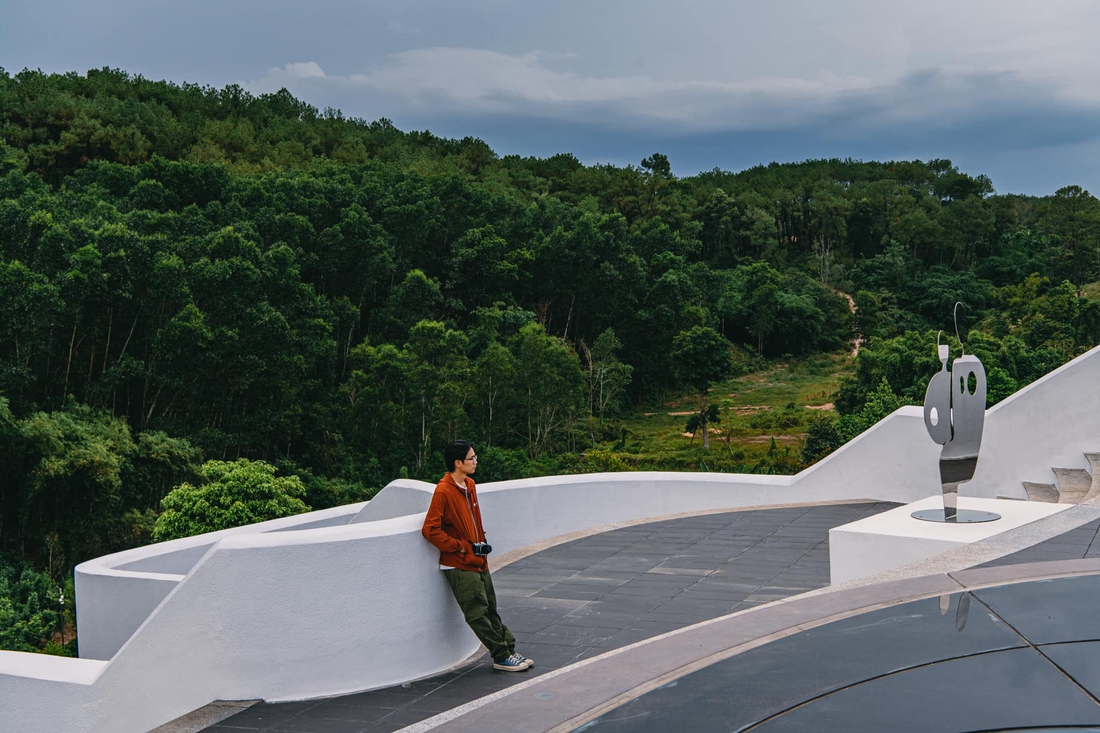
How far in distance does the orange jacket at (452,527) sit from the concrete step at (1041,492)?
5.85m

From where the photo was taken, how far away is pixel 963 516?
6.34m

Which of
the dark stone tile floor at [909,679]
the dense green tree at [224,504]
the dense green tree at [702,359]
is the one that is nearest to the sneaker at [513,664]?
the dark stone tile floor at [909,679]

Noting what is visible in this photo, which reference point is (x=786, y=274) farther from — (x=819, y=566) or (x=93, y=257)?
(x=819, y=566)

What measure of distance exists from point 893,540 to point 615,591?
5.77ft

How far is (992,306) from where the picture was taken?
4581 cm

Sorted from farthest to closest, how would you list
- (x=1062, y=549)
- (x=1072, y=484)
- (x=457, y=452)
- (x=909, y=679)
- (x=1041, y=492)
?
(x=1041, y=492) → (x=1072, y=484) → (x=1062, y=549) → (x=457, y=452) → (x=909, y=679)

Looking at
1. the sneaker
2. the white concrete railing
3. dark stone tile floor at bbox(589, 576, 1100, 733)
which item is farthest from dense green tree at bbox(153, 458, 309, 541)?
dark stone tile floor at bbox(589, 576, 1100, 733)

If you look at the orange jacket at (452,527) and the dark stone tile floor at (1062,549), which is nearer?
the orange jacket at (452,527)

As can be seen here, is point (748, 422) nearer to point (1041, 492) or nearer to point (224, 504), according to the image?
point (224, 504)

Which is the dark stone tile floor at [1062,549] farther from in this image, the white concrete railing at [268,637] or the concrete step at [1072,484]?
the white concrete railing at [268,637]

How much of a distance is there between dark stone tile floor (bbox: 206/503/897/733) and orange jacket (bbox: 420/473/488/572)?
22.7 inches

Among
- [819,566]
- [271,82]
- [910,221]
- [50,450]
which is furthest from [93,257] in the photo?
[910,221]

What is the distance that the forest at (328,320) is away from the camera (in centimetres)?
2030

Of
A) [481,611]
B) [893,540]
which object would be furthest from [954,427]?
[481,611]
